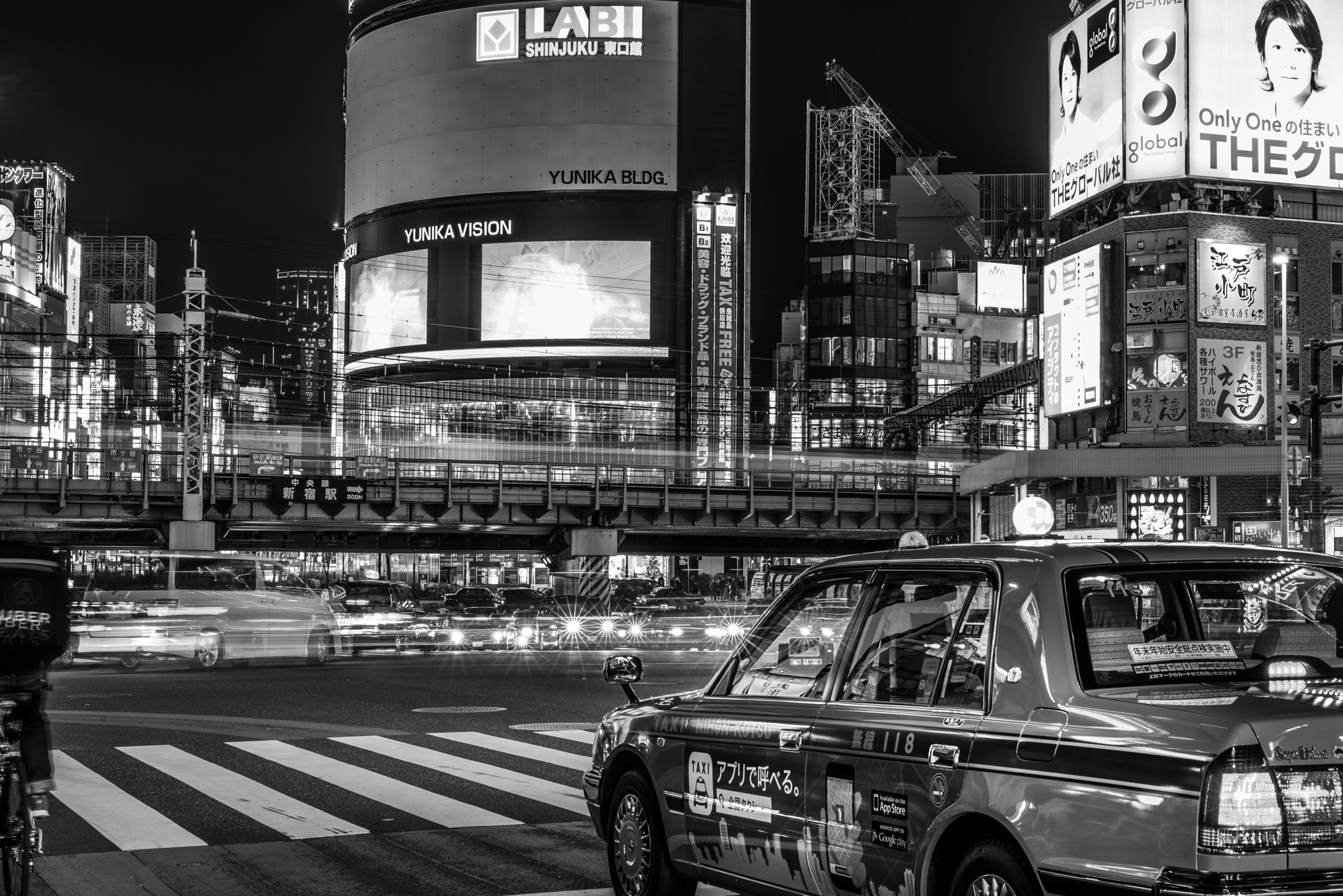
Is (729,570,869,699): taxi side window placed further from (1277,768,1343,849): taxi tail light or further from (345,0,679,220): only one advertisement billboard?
(345,0,679,220): only one advertisement billboard

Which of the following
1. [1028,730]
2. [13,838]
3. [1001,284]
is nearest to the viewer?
[1028,730]

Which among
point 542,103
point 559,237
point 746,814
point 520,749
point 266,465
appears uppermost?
point 542,103

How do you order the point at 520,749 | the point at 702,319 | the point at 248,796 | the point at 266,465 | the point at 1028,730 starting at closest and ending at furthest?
the point at 1028,730
the point at 248,796
the point at 520,749
the point at 702,319
the point at 266,465

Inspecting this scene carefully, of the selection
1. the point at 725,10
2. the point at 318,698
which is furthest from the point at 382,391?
the point at 318,698

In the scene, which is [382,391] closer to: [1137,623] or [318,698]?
[318,698]

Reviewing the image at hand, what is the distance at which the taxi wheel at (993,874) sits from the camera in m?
5.07

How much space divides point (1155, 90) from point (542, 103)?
57.9 metres

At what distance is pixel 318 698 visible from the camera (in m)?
21.1

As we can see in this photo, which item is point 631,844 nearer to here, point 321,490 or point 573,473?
point 321,490

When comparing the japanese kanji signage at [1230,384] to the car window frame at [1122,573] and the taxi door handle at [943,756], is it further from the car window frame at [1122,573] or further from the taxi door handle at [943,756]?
the taxi door handle at [943,756]

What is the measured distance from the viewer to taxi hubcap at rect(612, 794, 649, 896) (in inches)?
297

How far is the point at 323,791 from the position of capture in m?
12.1

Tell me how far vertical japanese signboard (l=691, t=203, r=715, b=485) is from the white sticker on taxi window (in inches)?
3653

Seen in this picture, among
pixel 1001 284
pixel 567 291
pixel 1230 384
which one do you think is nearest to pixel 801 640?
pixel 1230 384
